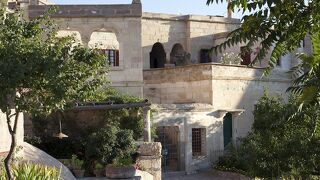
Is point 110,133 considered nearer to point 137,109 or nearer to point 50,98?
point 137,109

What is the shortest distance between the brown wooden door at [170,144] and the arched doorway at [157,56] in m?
8.54

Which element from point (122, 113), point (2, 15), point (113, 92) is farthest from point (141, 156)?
point (2, 15)

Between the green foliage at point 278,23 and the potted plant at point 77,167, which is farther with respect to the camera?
the potted plant at point 77,167

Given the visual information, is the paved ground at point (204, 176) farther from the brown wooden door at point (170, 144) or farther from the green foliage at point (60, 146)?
the green foliage at point (60, 146)

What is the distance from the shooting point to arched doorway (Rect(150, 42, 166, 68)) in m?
32.9

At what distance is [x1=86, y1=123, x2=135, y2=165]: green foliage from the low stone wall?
0.69 metres

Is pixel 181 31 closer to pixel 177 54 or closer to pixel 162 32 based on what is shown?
pixel 162 32

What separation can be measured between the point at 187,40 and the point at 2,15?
75.7 ft

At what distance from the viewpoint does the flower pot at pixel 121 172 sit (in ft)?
53.5

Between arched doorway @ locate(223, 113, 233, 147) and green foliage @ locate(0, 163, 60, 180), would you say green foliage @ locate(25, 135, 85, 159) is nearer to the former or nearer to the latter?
green foliage @ locate(0, 163, 60, 180)

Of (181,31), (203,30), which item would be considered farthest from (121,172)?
(203,30)

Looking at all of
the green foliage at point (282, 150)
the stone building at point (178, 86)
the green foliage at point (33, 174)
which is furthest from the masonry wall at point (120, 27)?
the green foliage at point (33, 174)

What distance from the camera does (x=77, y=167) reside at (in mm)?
17297

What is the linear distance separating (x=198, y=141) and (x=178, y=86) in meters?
3.29
